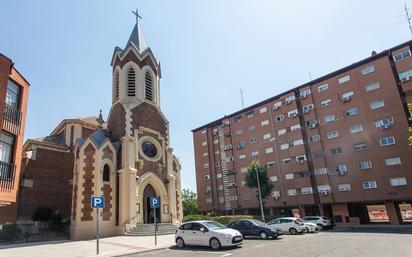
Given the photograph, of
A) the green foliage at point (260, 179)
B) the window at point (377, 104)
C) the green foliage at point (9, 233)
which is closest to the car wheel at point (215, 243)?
the green foliage at point (9, 233)

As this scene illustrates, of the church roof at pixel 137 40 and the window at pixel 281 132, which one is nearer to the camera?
the church roof at pixel 137 40

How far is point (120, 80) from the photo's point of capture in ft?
99.0

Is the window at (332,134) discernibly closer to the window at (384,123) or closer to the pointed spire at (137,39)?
the window at (384,123)

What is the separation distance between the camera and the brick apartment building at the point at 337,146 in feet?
114

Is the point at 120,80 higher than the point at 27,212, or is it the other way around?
the point at 120,80

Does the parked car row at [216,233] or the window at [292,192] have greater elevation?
the window at [292,192]

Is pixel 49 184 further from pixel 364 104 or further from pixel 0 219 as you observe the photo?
pixel 364 104

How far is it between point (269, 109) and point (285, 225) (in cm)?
2898

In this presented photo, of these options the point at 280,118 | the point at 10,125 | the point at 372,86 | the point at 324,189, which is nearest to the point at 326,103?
the point at 372,86

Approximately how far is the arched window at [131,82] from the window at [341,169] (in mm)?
29098

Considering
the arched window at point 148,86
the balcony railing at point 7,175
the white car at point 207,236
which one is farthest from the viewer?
the arched window at point 148,86

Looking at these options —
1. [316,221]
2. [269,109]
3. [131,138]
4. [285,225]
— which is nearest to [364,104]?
[269,109]

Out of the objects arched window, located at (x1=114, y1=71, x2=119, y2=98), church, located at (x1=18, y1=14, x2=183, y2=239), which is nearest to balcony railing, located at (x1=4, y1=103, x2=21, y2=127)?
church, located at (x1=18, y1=14, x2=183, y2=239)

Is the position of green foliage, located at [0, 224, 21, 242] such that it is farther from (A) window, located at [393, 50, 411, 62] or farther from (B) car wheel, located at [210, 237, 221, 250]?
(A) window, located at [393, 50, 411, 62]
